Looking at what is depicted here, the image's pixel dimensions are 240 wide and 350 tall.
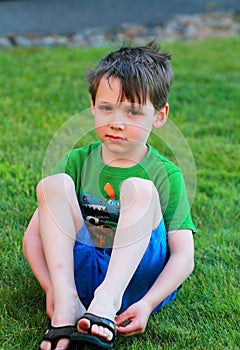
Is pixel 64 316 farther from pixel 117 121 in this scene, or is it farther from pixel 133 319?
pixel 117 121

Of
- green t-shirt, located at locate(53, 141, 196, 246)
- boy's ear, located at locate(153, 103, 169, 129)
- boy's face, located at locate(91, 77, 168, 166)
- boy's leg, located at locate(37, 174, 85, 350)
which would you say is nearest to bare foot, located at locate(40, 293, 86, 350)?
boy's leg, located at locate(37, 174, 85, 350)

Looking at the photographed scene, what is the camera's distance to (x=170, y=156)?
132 inches

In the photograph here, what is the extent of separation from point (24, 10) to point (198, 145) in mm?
3792

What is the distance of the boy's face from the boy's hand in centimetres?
49

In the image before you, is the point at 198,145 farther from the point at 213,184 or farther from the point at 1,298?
the point at 1,298

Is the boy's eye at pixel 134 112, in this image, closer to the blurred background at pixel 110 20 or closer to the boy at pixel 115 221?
the boy at pixel 115 221

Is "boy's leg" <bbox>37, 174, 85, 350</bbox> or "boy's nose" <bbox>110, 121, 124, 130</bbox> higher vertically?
"boy's nose" <bbox>110, 121, 124, 130</bbox>

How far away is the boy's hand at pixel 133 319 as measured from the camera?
1.76m

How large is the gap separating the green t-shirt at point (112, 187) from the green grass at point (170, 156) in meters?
0.31

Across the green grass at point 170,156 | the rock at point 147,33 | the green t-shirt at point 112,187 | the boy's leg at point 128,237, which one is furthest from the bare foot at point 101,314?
the rock at point 147,33

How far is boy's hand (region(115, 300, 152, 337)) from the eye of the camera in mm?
1756

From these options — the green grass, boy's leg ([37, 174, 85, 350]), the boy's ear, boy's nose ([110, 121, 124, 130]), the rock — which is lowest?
the rock

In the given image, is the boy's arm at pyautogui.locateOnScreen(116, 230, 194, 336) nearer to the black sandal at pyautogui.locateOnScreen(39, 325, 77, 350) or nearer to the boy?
the boy

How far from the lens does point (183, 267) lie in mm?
1897
